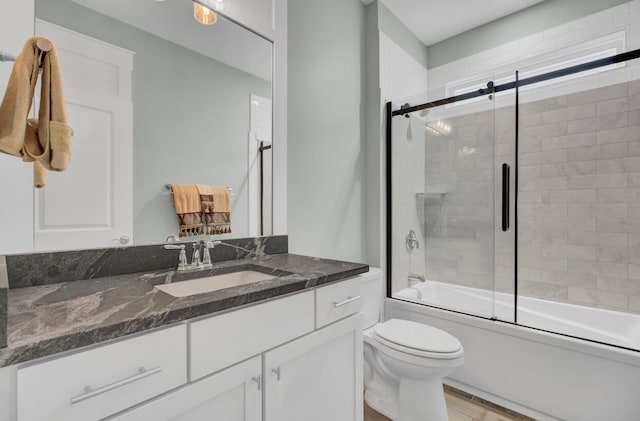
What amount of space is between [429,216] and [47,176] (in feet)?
8.04

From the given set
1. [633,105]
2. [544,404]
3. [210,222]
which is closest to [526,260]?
[544,404]

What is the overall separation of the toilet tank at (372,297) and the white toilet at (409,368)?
25cm

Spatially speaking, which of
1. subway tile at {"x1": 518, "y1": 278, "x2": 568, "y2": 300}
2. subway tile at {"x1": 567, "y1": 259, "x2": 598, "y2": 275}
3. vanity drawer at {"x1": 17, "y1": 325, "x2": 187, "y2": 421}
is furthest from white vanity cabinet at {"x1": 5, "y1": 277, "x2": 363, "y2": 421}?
subway tile at {"x1": 567, "y1": 259, "x2": 598, "y2": 275}

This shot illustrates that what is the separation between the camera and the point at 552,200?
2.41 m

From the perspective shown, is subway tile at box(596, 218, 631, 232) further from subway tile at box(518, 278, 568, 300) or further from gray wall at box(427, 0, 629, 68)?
gray wall at box(427, 0, 629, 68)

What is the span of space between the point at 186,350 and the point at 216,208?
808 millimetres

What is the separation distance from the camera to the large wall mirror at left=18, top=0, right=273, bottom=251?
1.06m

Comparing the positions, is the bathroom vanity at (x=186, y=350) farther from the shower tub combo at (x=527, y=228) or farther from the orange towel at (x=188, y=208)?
the shower tub combo at (x=527, y=228)

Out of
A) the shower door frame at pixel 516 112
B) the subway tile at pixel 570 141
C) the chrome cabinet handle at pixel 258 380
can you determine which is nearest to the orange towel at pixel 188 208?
the chrome cabinet handle at pixel 258 380

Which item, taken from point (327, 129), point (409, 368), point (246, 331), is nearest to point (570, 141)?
point (327, 129)

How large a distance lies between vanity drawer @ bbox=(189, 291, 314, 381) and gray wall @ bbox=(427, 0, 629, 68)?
2899 millimetres

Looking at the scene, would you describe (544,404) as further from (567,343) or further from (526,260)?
(526,260)

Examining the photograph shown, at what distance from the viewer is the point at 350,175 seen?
234cm

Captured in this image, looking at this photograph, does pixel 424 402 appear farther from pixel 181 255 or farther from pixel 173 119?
pixel 173 119
